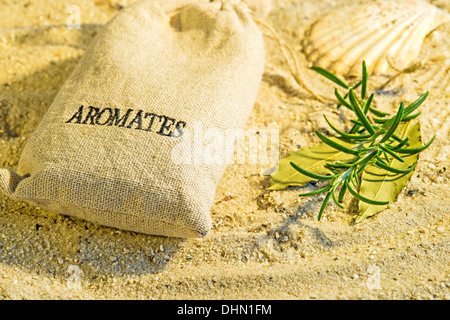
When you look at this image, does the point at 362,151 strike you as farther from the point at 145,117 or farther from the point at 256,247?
the point at 145,117

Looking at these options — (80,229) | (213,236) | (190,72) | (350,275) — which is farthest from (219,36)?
(350,275)

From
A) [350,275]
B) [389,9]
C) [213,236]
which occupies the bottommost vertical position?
[213,236]

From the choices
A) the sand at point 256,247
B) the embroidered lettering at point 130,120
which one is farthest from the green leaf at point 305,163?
the embroidered lettering at point 130,120

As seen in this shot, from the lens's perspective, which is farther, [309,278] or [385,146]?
[385,146]

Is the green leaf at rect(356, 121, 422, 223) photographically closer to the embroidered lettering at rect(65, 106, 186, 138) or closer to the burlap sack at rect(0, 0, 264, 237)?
the burlap sack at rect(0, 0, 264, 237)
